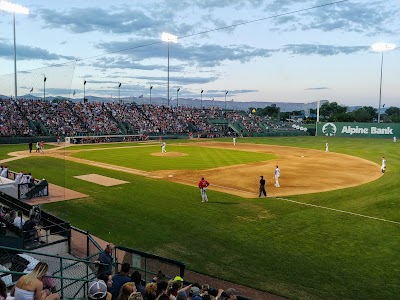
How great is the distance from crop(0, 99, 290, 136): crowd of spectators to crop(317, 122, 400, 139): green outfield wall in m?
13.9

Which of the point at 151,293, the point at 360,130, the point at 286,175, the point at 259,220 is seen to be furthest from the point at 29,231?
the point at 360,130

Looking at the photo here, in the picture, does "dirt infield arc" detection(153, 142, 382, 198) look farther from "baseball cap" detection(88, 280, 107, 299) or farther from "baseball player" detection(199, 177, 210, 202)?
"baseball cap" detection(88, 280, 107, 299)

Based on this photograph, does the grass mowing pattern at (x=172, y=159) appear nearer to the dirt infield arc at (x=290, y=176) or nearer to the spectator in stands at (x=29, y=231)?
the dirt infield arc at (x=290, y=176)

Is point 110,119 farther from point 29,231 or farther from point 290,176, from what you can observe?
point 29,231

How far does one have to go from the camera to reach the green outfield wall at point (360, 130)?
68.2m

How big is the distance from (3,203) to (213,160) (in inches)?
884

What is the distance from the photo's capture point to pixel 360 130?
7156 cm

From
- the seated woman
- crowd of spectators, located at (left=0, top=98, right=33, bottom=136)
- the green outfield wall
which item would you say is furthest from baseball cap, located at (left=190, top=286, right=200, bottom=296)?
the green outfield wall

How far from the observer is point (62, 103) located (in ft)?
202

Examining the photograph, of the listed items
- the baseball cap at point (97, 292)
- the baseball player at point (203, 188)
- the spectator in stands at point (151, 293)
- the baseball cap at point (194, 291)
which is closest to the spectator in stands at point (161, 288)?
the spectator in stands at point (151, 293)

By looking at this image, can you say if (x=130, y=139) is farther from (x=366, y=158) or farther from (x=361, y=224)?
(x=361, y=224)

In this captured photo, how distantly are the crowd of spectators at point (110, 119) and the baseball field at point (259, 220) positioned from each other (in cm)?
2305

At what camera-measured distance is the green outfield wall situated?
68.2 meters

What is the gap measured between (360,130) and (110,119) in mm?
47312
